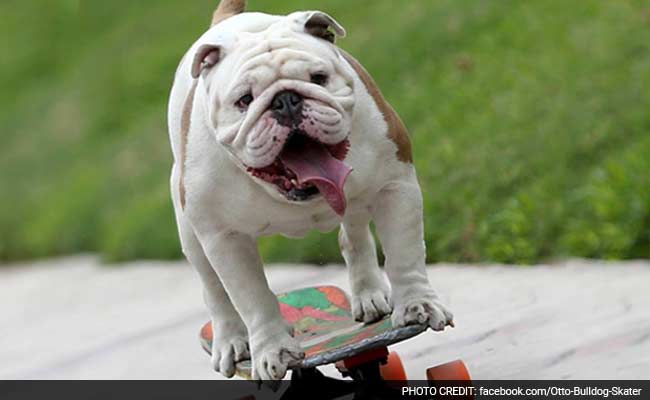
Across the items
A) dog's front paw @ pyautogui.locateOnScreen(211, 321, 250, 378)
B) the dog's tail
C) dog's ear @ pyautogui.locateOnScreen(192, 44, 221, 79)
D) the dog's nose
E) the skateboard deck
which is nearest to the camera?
the dog's nose

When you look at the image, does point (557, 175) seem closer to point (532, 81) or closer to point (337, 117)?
point (532, 81)

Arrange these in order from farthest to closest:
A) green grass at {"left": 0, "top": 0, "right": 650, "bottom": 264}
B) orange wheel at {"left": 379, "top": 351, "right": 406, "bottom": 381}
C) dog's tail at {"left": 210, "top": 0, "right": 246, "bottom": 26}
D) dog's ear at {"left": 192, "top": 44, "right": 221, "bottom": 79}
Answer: green grass at {"left": 0, "top": 0, "right": 650, "bottom": 264} → orange wheel at {"left": 379, "top": 351, "right": 406, "bottom": 381} → dog's tail at {"left": 210, "top": 0, "right": 246, "bottom": 26} → dog's ear at {"left": 192, "top": 44, "right": 221, "bottom": 79}

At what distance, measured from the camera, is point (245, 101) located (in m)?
3.47

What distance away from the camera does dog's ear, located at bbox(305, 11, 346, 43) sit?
11.9ft

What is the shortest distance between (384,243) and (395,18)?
570 cm

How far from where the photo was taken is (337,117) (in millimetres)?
3402

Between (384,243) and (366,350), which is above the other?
(384,243)

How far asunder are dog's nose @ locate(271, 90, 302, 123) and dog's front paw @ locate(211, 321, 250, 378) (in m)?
1.14

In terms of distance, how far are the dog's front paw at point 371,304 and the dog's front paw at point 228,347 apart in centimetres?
43

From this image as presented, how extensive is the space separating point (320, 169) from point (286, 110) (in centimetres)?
20

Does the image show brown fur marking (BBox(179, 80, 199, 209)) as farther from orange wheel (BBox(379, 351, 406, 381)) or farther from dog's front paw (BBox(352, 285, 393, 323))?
orange wheel (BBox(379, 351, 406, 381))

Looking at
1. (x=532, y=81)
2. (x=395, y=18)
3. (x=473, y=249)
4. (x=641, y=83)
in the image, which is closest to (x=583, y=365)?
(x=473, y=249)

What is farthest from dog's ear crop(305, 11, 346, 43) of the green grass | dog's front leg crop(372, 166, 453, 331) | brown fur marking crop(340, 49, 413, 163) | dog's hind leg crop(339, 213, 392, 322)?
the green grass

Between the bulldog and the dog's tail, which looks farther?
the dog's tail
